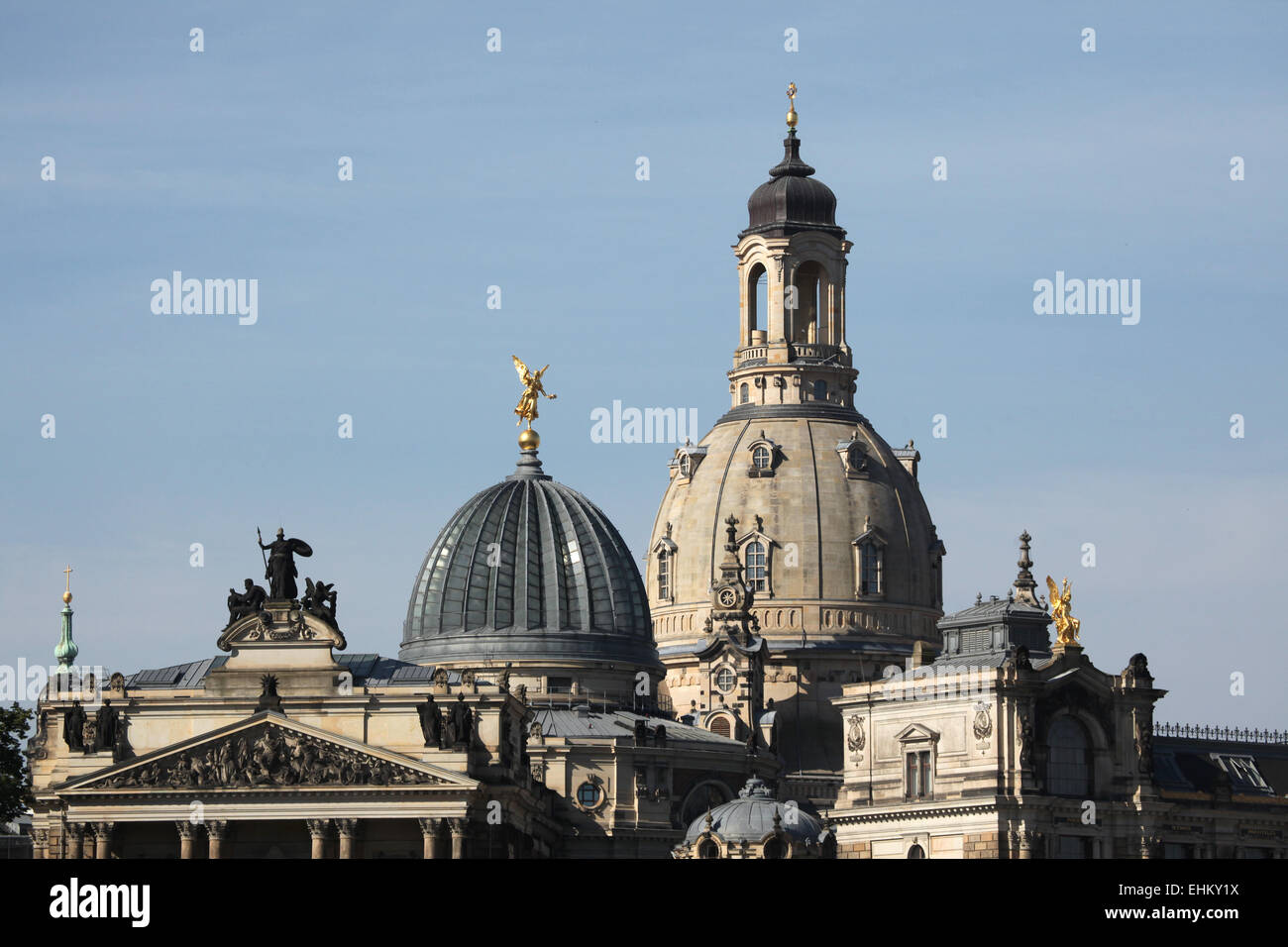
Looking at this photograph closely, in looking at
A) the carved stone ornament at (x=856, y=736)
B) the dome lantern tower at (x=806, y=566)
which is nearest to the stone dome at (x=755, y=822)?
the carved stone ornament at (x=856, y=736)

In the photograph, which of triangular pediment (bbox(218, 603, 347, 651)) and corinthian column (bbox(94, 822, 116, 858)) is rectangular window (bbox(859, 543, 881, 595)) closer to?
triangular pediment (bbox(218, 603, 347, 651))

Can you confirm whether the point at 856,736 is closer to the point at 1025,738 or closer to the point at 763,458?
the point at 1025,738

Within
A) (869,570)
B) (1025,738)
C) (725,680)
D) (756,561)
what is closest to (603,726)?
(725,680)

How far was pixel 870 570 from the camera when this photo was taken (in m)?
196

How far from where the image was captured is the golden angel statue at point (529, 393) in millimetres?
185500

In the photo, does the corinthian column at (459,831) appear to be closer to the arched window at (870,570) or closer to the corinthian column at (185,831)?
the corinthian column at (185,831)

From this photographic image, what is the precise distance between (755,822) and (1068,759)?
47.8 ft

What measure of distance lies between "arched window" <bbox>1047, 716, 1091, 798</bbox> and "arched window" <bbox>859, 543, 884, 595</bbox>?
39.3 metres
